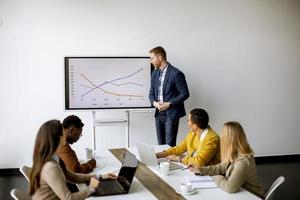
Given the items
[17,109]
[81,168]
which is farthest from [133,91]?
[81,168]

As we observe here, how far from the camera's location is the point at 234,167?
277 cm

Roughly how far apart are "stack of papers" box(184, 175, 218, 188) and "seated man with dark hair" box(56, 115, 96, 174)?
77 cm

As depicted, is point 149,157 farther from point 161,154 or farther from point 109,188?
point 109,188

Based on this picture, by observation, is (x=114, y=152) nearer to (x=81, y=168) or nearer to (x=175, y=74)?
(x=81, y=168)

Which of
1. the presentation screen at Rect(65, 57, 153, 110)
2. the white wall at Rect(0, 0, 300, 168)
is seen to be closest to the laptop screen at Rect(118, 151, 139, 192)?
the presentation screen at Rect(65, 57, 153, 110)

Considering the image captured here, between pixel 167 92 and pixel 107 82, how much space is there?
2.57 feet

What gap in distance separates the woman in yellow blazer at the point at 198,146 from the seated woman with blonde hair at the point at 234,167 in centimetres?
27

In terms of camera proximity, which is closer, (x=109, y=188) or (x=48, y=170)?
(x=48, y=170)

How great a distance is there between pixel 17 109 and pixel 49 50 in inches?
35.2

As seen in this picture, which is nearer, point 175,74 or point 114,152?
point 114,152

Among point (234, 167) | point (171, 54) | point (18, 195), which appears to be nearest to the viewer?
point (18, 195)

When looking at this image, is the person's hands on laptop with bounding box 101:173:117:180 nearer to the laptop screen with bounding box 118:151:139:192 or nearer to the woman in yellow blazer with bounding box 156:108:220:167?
the laptop screen with bounding box 118:151:139:192

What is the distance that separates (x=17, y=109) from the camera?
5.48 meters

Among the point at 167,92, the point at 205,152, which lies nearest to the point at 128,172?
the point at 205,152
